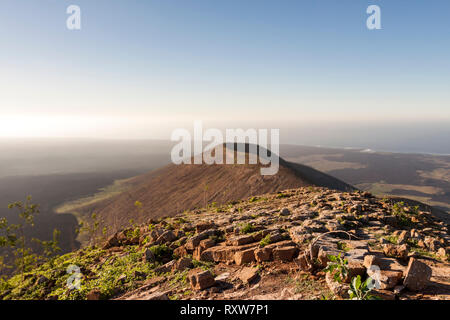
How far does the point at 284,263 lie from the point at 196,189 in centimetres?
5037

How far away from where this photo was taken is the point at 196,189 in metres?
56.8

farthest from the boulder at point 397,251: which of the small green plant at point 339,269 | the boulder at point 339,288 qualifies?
the boulder at point 339,288

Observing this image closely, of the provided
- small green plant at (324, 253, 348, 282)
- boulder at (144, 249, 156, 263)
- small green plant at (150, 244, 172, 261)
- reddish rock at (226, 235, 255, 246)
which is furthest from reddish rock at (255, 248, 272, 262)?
boulder at (144, 249, 156, 263)

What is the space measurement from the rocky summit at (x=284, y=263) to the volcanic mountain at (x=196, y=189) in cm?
3261

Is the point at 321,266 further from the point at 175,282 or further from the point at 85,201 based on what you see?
the point at 85,201

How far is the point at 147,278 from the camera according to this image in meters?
8.35

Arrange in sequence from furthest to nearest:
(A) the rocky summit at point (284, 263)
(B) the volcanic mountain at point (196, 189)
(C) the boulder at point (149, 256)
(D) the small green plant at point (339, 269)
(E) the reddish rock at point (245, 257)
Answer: (B) the volcanic mountain at point (196, 189) < (C) the boulder at point (149, 256) < (E) the reddish rock at point (245, 257) < (A) the rocky summit at point (284, 263) < (D) the small green plant at point (339, 269)

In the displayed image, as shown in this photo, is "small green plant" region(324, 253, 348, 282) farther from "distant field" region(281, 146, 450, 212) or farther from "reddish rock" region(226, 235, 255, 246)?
"distant field" region(281, 146, 450, 212)

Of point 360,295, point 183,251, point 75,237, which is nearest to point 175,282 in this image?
point 183,251

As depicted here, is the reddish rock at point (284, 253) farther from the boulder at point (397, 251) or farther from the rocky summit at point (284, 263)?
the boulder at point (397, 251)

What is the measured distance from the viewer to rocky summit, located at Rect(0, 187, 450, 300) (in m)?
5.46

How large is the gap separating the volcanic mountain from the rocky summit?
1284 inches

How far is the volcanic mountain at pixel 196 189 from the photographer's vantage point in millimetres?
48406

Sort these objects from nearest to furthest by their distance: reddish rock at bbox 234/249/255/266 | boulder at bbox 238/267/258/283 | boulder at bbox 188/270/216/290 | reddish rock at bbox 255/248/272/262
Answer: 1. boulder at bbox 188/270/216/290
2. boulder at bbox 238/267/258/283
3. reddish rock at bbox 255/248/272/262
4. reddish rock at bbox 234/249/255/266
